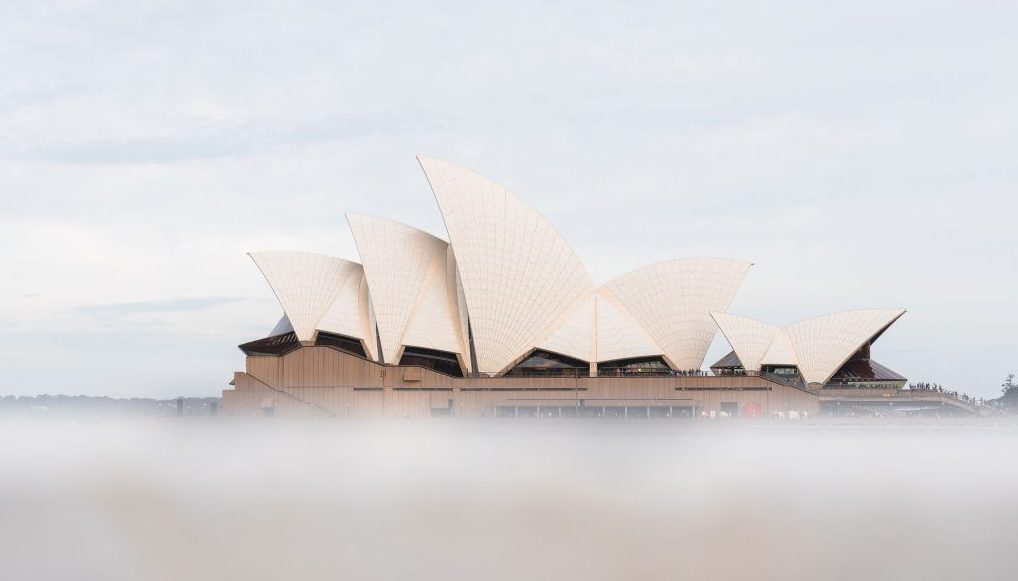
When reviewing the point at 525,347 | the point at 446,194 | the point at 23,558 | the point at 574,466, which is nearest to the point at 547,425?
the point at 525,347

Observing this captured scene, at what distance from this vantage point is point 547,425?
205 feet

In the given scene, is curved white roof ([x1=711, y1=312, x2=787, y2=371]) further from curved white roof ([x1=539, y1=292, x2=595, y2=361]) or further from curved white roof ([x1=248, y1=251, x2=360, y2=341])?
curved white roof ([x1=248, y1=251, x2=360, y2=341])

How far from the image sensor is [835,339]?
246ft

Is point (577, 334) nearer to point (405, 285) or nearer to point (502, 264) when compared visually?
point (502, 264)

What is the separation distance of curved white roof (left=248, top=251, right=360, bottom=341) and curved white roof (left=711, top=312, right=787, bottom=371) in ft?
89.3

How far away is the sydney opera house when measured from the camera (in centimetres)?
7031

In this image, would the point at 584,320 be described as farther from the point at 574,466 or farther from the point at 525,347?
the point at 574,466

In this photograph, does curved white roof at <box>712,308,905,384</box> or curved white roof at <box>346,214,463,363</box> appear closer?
curved white roof at <box>346,214,463,363</box>

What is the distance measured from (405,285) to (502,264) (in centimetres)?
713

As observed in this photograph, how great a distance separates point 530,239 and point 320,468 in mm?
38732

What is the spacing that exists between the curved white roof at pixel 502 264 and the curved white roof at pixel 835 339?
56.3 ft

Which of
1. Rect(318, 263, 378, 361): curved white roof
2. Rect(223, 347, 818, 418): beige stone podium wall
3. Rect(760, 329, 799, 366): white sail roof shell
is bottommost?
Rect(223, 347, 818, 418): beige stone podium wall

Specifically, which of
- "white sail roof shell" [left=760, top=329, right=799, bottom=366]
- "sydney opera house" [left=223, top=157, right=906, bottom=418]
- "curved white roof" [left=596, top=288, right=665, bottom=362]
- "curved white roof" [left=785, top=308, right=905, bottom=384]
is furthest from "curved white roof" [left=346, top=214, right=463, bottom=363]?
"curved white roof" [left=785, top=308, right=905, bottom=384]

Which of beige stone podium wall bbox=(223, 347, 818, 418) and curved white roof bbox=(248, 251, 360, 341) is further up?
curved white roof bbox=(248, 251, 360, 341)
